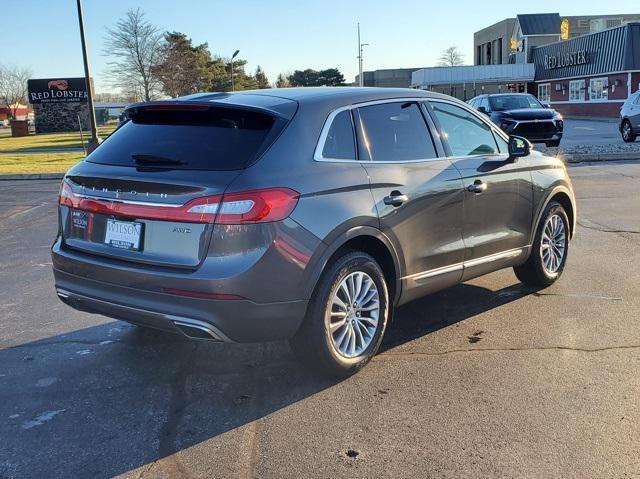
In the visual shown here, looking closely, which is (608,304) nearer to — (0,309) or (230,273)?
(230,273)

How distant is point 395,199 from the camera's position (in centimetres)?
423

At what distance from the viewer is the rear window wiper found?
12.3 ft

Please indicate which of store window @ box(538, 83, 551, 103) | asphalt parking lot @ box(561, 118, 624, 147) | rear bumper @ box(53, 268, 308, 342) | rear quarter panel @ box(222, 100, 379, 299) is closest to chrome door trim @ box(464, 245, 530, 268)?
rear quarter panel @ box(222, 100, 379, 299)

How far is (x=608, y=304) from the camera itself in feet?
17.9

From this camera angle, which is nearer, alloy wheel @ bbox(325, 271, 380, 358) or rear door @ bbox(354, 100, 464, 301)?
alloy wheel @ bbox(325, 271, 380, 358)

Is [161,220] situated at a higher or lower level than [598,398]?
higher

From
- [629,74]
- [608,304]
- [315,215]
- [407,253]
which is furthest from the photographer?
[629,74]

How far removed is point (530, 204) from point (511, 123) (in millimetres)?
14386

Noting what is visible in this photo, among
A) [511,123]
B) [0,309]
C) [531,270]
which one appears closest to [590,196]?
[531,270]

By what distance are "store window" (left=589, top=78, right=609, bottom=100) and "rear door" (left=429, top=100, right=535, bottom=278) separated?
43385mm

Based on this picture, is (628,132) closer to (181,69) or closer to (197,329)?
(197,329)

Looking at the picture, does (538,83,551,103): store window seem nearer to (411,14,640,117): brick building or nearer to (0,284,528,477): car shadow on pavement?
(411,14,640,117): brick building

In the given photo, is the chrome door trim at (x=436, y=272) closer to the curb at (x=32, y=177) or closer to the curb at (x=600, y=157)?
the curb at (x=600, y=157)

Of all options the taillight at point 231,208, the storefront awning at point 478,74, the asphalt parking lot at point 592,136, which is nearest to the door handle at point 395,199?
the taillight at point 231,208
